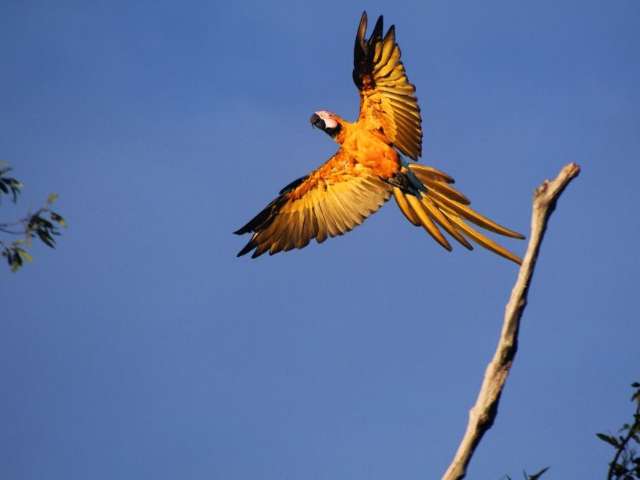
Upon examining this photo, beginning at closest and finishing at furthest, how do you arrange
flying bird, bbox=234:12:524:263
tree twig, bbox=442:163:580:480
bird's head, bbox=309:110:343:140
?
1. tree twig, bbox=442:163:580:480
2. flying bird, bbox=234:12:524:263
3. bird's head, bbox=309:110:343:140

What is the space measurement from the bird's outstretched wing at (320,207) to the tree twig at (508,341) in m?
3.30

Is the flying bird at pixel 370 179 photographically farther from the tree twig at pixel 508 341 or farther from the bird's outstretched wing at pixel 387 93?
the tree twig at pixel 508 341

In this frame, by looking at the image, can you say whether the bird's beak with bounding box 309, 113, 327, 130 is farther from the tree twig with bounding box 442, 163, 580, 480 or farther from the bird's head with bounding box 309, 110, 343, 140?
the tree twig with bounding box 442, 163, 580, 480

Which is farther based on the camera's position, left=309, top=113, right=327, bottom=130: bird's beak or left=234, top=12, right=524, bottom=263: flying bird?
left=309, top=113, right=327, bottom=130: bird's beak

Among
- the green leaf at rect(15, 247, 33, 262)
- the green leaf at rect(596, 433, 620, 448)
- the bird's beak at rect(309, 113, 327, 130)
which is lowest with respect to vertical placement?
the green leaf at rect(596, 433, 620, 448)

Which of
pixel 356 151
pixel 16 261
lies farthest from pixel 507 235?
pixel 16 261

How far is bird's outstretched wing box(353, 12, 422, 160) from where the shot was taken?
7.18 metres

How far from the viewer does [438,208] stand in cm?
693

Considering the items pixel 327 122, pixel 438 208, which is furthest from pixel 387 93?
pixel 438 208

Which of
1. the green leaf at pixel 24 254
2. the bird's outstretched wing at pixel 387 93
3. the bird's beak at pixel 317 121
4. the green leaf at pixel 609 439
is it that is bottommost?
the green leaf at pixel 609 439

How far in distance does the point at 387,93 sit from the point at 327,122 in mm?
504

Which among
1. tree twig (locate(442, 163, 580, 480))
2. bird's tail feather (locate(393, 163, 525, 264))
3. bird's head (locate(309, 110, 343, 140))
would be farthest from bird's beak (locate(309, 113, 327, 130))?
tree twig (locate(442, 163, 580, 480))

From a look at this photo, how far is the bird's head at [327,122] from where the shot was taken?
290 inches

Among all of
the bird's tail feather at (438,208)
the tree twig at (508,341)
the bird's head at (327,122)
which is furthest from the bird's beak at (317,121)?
the tree twig at (508,341)
